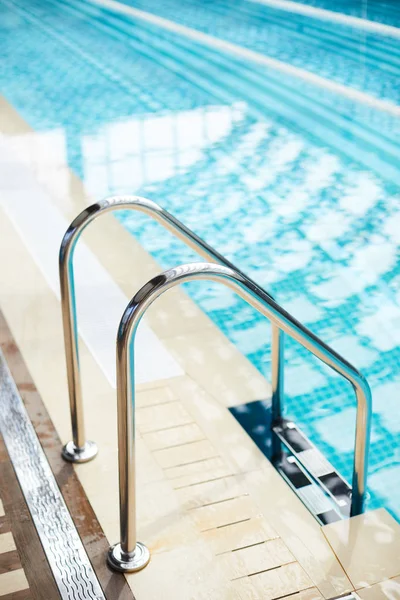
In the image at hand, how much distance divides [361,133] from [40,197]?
294 cm

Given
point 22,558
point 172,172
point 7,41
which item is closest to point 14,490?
point 22,558

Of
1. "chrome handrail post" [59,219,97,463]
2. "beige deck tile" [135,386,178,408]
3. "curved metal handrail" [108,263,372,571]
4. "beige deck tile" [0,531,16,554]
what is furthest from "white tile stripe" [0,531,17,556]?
"beige deck tile" [135,386,178,408]

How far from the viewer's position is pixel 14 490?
243 cm

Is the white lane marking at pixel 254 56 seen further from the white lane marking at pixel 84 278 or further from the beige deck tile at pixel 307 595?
the beige deck tile at pixel 307 595

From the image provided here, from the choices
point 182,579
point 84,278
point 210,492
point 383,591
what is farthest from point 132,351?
point 84,278

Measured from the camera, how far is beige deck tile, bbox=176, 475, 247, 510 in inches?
96.1

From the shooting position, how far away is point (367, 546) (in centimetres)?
227

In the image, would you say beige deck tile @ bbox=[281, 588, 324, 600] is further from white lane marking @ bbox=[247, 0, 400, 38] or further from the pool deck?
white lane marking @ bbox=[247, 0, 400, 38]

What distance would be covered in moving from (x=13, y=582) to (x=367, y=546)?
0.96 metres

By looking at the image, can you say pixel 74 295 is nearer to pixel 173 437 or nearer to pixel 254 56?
pixel 173 437

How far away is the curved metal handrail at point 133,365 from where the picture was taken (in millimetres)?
1781

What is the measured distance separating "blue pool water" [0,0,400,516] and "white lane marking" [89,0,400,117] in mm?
102

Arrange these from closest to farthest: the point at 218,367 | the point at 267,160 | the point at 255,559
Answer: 1. the point at 255,559
2. the point at 218,367
3. the point at 267,160

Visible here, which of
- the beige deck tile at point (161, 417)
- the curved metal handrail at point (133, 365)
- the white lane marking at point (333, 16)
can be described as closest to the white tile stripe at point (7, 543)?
the curved metal handrail at point (133, 365)
